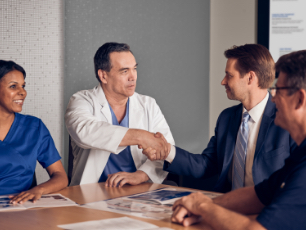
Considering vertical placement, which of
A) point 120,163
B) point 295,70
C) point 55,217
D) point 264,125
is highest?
point 295,70

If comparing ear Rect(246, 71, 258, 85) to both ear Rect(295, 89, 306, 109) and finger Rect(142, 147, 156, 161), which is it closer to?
finger Rect(142, 147, 156, 161)

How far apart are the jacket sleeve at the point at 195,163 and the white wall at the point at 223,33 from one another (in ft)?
5.05

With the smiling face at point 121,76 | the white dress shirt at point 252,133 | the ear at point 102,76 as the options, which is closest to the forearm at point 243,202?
the white dress shirt at point 252,133

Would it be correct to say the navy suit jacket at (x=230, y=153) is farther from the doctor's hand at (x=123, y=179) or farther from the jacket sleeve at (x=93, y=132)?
the jacket sleeve at (x=93, y=132)

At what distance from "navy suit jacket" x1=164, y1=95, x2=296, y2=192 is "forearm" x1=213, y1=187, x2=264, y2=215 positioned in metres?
0.45

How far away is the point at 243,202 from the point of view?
4.62 ft

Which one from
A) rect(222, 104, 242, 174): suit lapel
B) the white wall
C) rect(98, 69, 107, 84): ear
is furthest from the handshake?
the white wall

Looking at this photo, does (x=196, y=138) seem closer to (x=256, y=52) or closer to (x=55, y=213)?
(x=256, y=52)

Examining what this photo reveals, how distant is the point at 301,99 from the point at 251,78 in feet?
3.39

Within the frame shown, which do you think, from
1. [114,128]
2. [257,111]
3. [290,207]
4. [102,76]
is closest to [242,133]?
[257,111]

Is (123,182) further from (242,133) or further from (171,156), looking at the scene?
(242,133)

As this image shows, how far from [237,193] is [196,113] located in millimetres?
2364

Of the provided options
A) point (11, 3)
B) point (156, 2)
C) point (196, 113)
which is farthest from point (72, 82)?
point (196, 113)

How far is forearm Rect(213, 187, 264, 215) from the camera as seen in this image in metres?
1.38
